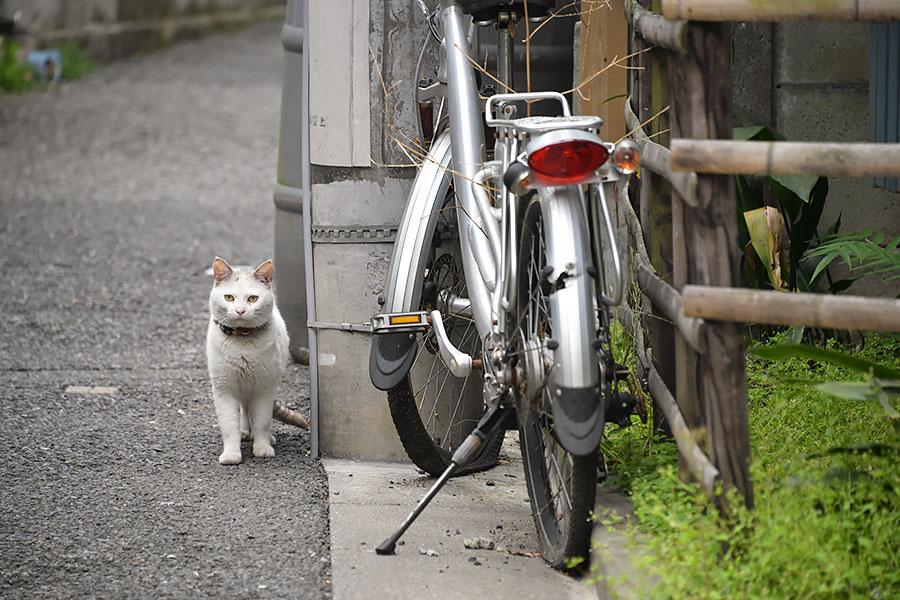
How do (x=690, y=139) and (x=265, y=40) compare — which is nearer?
(x=690, y=139)

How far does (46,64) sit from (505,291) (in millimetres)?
11803

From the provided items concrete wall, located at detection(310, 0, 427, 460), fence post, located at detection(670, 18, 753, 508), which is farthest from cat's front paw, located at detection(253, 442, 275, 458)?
fence post, located at detection(670, 18, 753, 508)

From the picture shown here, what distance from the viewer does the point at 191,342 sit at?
5453 mm

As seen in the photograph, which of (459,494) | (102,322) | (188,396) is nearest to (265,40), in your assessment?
(102,322)

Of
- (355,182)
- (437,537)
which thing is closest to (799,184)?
(355,182)

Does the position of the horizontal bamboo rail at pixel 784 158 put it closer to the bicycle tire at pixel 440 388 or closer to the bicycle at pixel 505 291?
the bicycle at pixel 505 291

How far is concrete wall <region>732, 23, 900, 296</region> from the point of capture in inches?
169

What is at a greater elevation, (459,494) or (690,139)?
(690,139)

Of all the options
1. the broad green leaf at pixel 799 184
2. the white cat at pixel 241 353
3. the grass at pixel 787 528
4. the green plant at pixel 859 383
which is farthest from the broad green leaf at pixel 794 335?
the white cat at pixel 241 353

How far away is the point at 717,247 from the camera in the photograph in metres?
2.34

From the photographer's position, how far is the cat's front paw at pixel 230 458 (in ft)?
12.3

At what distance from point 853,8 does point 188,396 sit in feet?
10.5

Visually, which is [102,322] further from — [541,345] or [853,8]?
[853,8]

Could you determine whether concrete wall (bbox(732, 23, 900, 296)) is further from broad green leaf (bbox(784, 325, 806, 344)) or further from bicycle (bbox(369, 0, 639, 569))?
bicycle (bbox(369, 0, 639, 569))
